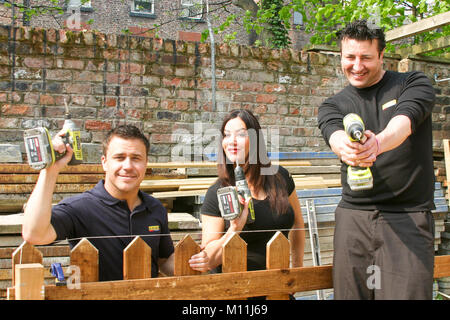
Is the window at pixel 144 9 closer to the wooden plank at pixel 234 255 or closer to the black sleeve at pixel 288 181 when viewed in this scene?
the black sleeve at pixel 288 181

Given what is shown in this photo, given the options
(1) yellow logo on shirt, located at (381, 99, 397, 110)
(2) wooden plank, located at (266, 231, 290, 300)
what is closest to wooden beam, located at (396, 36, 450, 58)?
(1) yellow logo on shirt, located at (381, 99, 397, 110)

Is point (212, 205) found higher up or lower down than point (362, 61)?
lower down

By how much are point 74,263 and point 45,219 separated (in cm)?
21

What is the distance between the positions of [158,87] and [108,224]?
396 centimetres

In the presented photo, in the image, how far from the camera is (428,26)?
625 cm

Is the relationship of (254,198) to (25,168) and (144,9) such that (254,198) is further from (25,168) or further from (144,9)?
(144,9)

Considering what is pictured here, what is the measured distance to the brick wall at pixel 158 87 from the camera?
539 centimetres

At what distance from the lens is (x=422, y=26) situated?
251 inches

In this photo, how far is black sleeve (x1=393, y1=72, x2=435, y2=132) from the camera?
72.2 inches

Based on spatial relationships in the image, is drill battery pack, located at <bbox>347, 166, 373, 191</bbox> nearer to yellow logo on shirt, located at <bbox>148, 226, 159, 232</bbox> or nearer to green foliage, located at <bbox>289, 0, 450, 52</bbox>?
yellow logo on shirt, located at <bbox>148, 226, 159, 232</bbox>

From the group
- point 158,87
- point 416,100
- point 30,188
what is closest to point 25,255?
point 416,100

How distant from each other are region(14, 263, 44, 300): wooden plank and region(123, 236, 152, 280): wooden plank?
1.12ft
